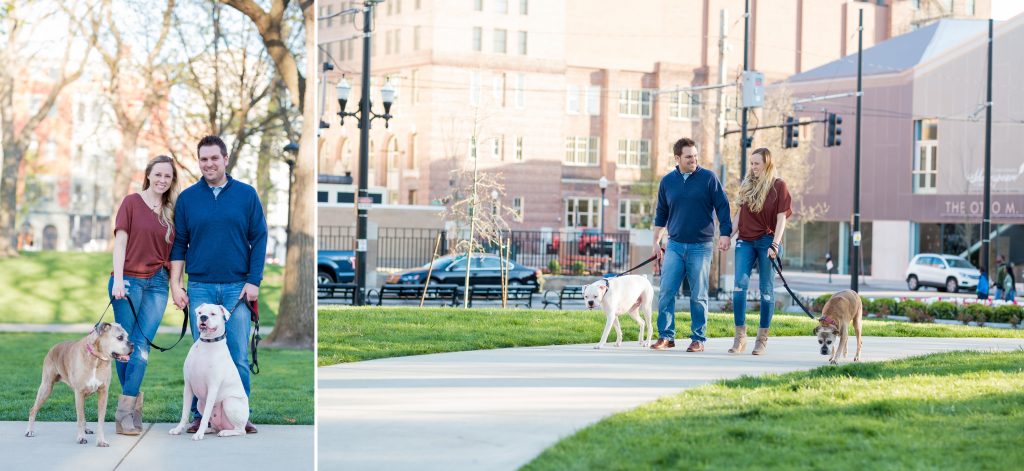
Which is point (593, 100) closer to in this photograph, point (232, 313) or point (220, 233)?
point (232, 313)

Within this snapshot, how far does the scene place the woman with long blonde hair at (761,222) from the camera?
10.3m

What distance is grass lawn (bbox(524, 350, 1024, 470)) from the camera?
222 inches

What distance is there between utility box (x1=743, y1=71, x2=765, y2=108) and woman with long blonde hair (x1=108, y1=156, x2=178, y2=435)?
27323 mm

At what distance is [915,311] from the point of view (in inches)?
901

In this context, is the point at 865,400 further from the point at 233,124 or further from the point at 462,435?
the point at 233,124

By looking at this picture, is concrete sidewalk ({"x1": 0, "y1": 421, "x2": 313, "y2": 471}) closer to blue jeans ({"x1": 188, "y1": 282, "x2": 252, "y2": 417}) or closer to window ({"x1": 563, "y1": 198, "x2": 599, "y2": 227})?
blue jeans ({"x1": 188, "y1": 282, "x2": 252, "y2": 417})

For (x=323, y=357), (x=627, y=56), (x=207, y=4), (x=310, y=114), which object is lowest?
(x=323, y=357)

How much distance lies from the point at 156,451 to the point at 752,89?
2854 cm

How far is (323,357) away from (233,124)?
16.5 metres

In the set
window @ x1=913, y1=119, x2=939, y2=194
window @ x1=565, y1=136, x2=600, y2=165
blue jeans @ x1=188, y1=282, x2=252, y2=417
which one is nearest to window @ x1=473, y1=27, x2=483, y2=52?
window @ x1=565, y1=136, x2=600, y2=165

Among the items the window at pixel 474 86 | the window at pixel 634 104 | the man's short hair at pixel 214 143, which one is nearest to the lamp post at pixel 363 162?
the man's short hair at pixel 214 143

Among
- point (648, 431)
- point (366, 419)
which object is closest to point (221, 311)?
point (366, 419)

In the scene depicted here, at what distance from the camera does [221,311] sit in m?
6.92

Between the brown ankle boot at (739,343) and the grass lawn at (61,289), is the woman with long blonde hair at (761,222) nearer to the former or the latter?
the brown ankle boot at (739,343)
